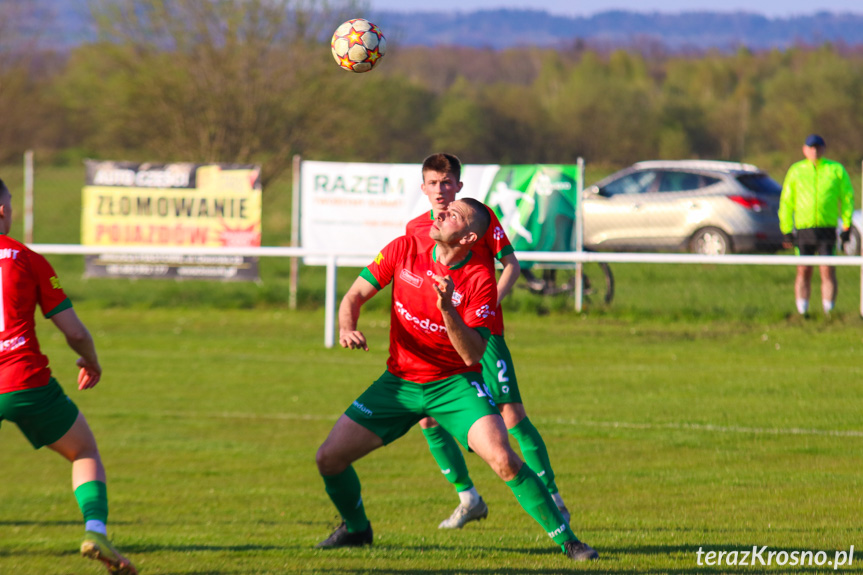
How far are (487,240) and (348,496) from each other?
1.50 metres

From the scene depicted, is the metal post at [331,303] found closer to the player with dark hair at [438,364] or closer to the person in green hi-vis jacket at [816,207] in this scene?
the person in green hi-vis jacket at [816,207]

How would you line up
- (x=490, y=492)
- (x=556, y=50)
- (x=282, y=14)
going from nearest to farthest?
(x=490, y=492) → (x=282, y=14) → (x=556, y=50)

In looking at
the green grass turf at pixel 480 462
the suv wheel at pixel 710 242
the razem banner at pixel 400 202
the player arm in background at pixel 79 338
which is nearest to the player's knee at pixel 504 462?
the green grass turf at pixel 480 462

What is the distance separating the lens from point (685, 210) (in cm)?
1762

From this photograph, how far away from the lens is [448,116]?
34000 millimetres

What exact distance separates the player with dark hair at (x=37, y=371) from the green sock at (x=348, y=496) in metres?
1.11

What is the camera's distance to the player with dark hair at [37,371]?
15.9 ft

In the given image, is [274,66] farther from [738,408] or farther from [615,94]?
[615,94]

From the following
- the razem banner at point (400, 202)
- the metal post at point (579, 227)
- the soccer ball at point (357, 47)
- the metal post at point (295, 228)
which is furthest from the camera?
the metal post at point (295, 228)

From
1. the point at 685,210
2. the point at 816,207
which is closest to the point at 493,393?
the point at 816,207

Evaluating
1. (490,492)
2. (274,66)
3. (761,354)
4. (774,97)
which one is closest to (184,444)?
(490,492)

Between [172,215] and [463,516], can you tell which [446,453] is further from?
[172,215]

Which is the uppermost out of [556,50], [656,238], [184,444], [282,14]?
[556,50]

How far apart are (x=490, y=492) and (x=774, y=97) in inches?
1429
